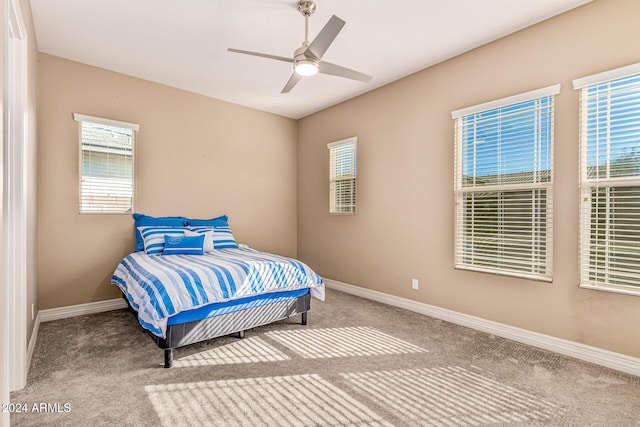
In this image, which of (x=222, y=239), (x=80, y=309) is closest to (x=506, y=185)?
(x=222, y=239)

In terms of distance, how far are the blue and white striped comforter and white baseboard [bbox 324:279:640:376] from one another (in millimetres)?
1264

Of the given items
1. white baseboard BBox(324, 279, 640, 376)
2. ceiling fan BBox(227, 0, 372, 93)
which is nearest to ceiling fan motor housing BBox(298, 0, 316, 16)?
ceiling fan BBox(227, 0, 372, 93)

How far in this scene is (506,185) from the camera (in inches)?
121

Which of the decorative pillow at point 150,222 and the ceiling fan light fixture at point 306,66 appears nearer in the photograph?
the ceiling fan light fixture at point 306,66

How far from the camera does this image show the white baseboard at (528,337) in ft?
7.92

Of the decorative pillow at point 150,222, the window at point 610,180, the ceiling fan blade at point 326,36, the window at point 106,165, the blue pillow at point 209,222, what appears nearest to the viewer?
the ceiling fan blade at point 326,36

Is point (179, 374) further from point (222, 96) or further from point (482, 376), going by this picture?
point (222, 96)

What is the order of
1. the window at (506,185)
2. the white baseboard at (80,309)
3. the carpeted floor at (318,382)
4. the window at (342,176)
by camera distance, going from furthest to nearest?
the window at (342,176)
the white baseboard at (80,309)
the window at (506,185)
the carpeted floor at (318,382)

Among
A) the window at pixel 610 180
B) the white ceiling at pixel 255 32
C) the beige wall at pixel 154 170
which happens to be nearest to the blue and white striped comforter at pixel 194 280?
the beige wall at pixel 154 170

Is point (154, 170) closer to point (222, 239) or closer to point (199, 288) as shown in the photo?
point (222, 239)

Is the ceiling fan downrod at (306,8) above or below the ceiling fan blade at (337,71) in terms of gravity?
above

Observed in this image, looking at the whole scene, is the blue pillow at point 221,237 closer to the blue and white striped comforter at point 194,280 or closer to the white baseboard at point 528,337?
the blue and white striped comforter at point 194,280

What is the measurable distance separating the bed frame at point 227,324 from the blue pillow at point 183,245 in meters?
1.13

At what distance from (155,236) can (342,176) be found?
8.74 feet
